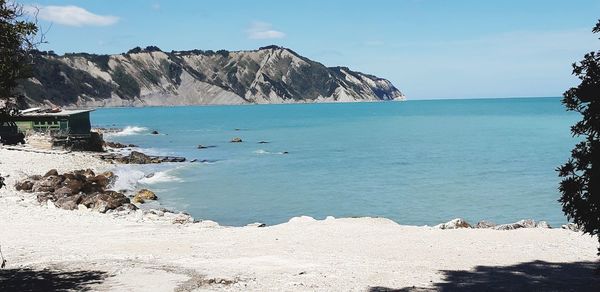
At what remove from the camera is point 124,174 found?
47875 millimetres

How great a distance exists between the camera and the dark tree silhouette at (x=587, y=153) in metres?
10.0

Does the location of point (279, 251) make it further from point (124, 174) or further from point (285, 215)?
point (124, 174)

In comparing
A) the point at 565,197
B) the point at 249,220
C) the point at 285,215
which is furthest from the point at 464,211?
the point at 565,197

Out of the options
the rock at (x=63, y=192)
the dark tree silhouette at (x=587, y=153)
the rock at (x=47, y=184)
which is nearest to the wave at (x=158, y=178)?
the rock at (x=47, y=184)

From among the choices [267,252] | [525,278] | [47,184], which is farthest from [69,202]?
[525,278]

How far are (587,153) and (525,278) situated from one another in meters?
5.31

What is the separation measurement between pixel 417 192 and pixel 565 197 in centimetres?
3188

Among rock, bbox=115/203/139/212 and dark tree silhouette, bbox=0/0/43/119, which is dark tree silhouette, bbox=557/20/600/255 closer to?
dark tree silhouette, bbox=0/0/43/119

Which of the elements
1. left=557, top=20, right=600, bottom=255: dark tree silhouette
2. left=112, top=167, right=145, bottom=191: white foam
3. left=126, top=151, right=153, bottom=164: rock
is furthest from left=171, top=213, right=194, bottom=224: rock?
left=126, top=151, right=153, bottom=164: rock

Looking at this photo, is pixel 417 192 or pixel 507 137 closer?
pixel 417 192

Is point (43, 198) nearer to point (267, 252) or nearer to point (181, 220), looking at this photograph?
point (181, 220)

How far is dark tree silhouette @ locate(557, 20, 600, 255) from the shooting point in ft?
32.9

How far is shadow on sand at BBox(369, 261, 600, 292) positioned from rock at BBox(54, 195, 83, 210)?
18.7 metres

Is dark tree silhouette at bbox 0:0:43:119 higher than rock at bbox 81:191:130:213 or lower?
higher
